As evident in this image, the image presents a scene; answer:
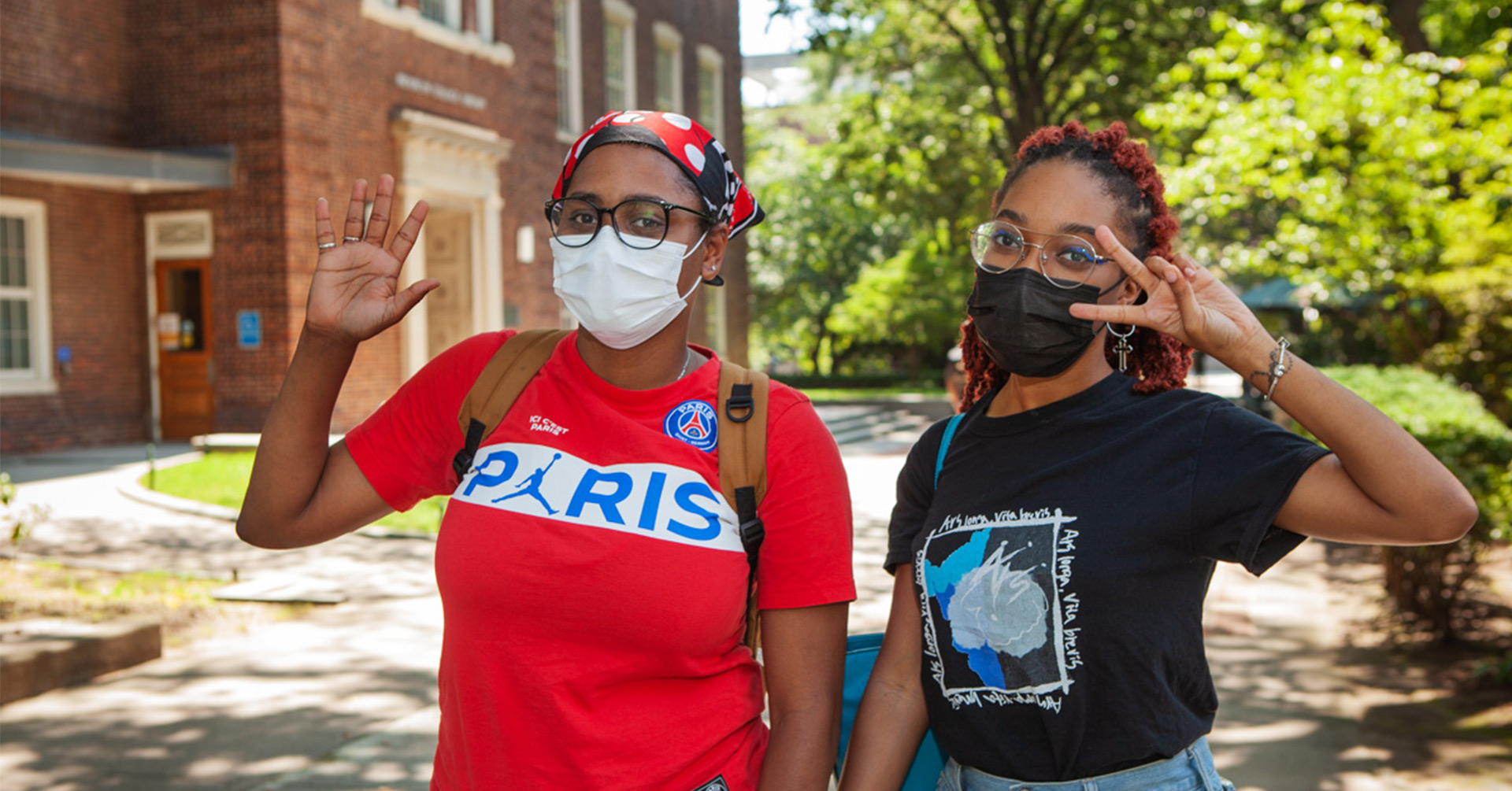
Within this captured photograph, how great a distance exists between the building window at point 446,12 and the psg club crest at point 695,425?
17.0 m

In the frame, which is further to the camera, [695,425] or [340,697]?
[340,697]

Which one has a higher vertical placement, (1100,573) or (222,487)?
(1100,573)

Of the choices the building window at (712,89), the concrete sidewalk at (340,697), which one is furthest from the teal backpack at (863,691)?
the building window at (712,89)

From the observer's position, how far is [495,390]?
7.25ft

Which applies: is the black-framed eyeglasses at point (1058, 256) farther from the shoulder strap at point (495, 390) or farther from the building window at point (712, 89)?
the building window at point (712, 89)

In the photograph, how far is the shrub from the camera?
7.05 m

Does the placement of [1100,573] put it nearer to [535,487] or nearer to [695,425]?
[695,425]

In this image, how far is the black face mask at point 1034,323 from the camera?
7.04ft

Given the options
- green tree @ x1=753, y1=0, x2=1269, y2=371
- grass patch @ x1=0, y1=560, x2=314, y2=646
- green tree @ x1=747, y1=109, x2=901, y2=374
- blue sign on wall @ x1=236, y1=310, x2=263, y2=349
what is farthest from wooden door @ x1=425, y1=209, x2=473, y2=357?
green tree @ x1=747, y1=109, x2=901, y2=374

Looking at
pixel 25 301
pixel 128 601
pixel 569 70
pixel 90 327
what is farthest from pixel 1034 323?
pixel 569 70

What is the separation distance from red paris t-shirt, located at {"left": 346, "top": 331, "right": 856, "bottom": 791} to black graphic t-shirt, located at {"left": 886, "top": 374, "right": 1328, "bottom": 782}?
253 millimetres

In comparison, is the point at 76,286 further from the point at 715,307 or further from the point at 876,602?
the point at 715,307

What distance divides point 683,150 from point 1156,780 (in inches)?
52.4

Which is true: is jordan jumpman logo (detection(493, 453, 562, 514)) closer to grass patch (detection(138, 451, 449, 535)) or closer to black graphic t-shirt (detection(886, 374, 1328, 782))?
black graphic t-shirt (detection(886, 374, 1328, 782))
